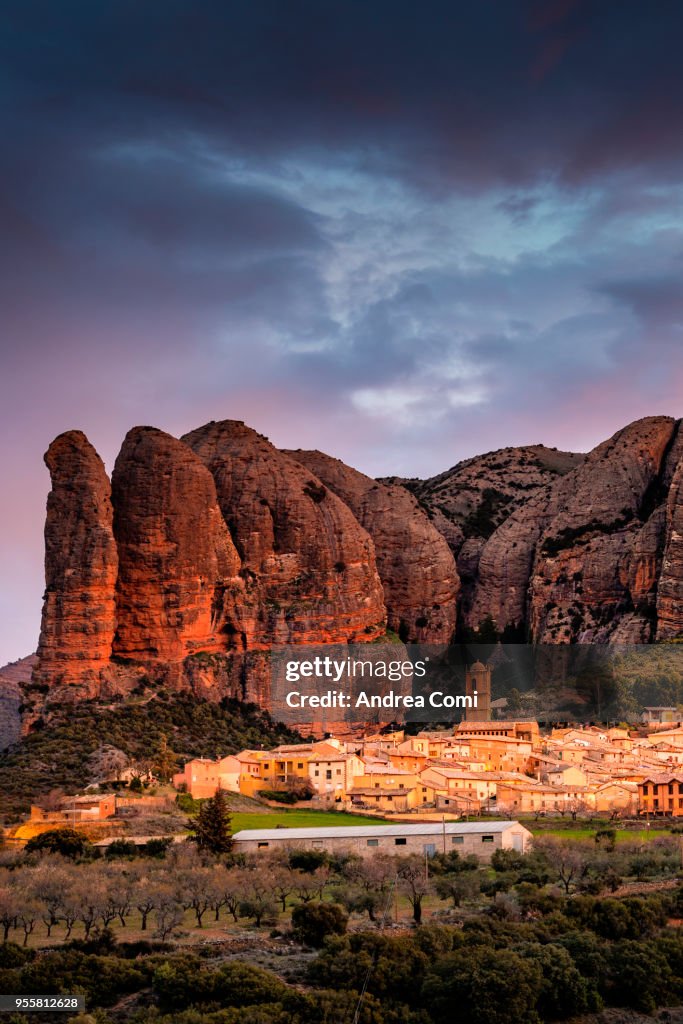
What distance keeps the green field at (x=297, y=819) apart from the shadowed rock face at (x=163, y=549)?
20180 millimetres

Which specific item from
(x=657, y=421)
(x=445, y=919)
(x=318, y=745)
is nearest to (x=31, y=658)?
(x=318, y=745)

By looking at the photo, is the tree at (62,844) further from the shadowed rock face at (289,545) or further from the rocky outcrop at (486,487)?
the rocky outcrop at (486,487)

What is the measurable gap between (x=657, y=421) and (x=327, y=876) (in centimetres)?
7117

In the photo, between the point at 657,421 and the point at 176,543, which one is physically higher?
→ the point at 657,421

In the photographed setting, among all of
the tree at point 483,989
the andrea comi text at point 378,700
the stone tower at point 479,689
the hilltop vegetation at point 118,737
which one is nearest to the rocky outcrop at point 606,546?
the stone tower at point 479,689

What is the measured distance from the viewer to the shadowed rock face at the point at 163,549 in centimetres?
9044

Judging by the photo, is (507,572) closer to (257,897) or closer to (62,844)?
(62,844)

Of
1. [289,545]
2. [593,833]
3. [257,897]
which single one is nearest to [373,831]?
[593,833]

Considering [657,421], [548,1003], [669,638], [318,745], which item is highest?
[657,421]

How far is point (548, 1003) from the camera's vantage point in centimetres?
4056

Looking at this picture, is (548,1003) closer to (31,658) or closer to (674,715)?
(674,715)

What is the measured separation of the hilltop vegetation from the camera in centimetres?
7481

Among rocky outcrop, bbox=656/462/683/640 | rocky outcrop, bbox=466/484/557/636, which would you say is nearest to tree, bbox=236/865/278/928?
rocky outcrop, bbox=656/462/683/640

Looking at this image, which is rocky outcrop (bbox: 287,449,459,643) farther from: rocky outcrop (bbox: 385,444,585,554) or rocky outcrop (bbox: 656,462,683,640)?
rocky outcrop (bbox: 656,462,683,640)
